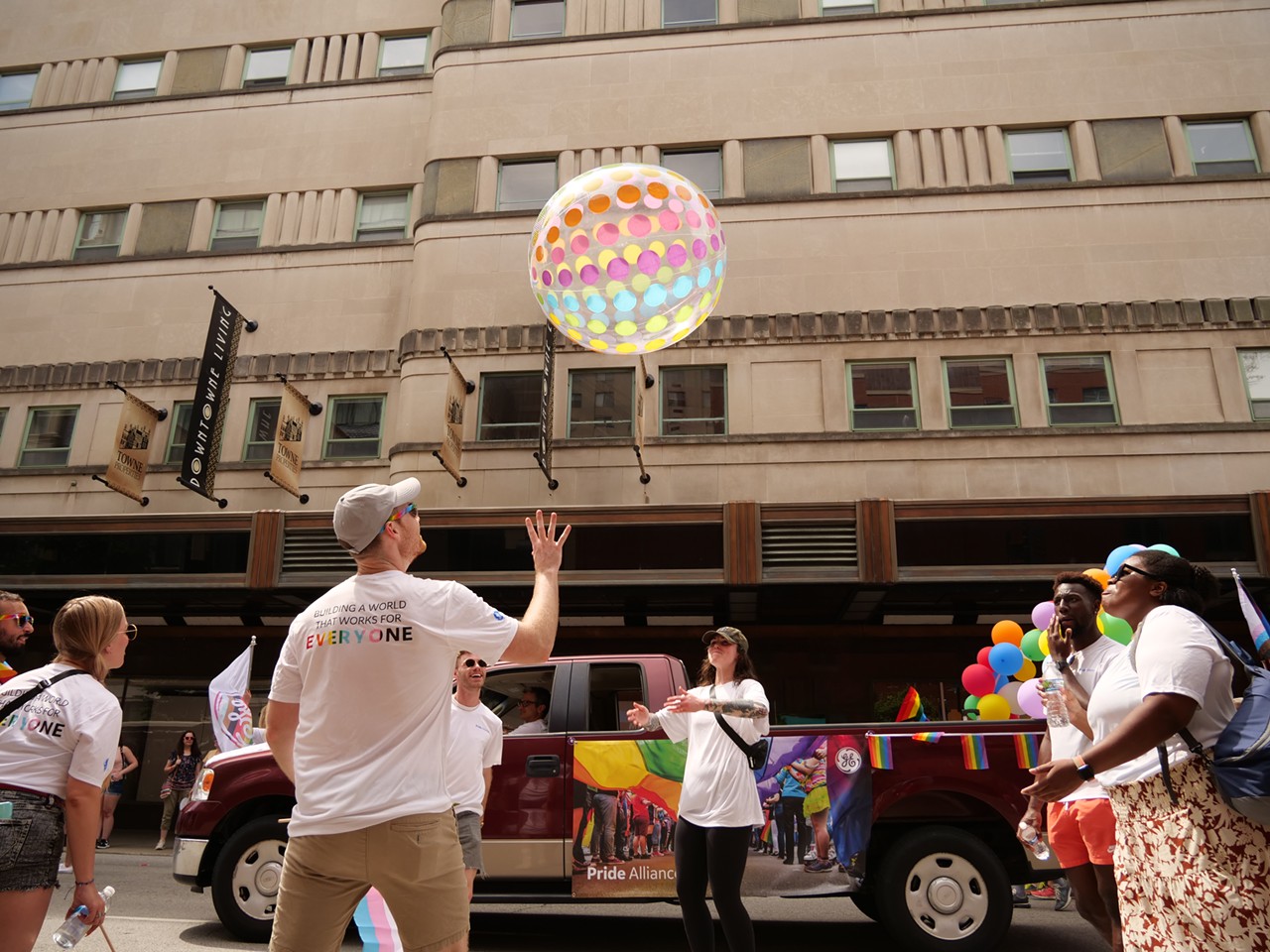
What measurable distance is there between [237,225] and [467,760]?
16872mm

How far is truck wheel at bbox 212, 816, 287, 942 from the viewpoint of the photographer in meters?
6.54

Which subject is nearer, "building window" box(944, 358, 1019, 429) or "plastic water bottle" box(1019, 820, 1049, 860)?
"plastic water bottle" box(1019, 820, 1049, 860)

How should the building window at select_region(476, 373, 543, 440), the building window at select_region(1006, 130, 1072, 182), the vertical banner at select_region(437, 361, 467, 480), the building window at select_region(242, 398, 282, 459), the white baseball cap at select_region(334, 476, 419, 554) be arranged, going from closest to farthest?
the white baseball cap at select_region(334, 476, 419, 554) < the vertical banner at select_region(437, 361, 467, 480) < the building window at select_region(476, 373, 543, 440) < the building window at select_region(1006, 130, 1072, 182) < the building window at select_region(242, 398, 282, 459)

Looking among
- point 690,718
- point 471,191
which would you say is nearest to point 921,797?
point 690,718

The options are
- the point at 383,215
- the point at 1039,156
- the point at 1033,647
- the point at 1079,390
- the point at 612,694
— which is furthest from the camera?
→ the point at 383,215

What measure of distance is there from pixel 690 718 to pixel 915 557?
965 centimetres

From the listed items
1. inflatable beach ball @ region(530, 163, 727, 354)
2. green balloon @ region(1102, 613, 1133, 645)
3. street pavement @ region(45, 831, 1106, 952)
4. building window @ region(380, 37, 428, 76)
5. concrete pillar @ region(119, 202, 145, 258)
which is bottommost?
street pavement @ region(45, 831, 1106, 952)

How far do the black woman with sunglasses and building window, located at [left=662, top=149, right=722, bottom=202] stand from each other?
15182mm

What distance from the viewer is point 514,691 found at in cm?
688

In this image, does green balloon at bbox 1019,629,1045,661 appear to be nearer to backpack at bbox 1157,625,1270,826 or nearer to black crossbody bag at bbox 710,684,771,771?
black crossbody bag at bbox 710,684,771,771

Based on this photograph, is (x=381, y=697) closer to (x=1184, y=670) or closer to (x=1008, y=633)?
(x=1184, y=670)

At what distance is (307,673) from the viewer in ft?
9.53

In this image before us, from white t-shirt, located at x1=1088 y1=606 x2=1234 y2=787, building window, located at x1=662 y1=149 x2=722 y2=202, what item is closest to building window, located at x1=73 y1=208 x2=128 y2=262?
building window, located at x1=662 y1=149 x2=722 y2=202

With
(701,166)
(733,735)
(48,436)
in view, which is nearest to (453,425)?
(701,166)
